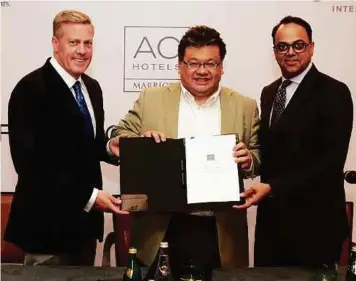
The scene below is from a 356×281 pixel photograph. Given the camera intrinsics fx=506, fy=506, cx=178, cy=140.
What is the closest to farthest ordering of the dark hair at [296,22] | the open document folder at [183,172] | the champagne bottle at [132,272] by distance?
the champagne bottle at [132,272] → the open document folder at [183,172] → the dark hair at [296,22]

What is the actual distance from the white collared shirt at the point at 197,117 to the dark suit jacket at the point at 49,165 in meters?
0.47

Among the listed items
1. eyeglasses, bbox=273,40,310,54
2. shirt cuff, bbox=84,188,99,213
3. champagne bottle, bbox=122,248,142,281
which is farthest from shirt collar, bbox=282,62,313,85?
champagne bottle, bbox=122,248,142,281

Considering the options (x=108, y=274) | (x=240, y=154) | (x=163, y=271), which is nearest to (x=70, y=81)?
(x=240, y=154)

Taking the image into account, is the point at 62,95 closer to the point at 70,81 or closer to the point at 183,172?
the point at 70,81

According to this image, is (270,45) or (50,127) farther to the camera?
(270,45)

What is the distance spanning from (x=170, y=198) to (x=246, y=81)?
2.76 feet

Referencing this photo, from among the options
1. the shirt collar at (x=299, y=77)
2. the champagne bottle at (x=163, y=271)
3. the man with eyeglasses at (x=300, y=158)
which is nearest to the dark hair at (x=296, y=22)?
the man with eyeglasses at (x=300, y=158)

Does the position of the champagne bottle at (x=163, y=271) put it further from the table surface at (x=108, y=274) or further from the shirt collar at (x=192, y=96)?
the shirt collar at (x=192, y=96)

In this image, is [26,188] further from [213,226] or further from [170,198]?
[213,226]

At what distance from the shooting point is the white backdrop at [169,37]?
2643 millimetres

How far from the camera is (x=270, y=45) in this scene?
8.68 ft

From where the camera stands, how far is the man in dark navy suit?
237 centimetres

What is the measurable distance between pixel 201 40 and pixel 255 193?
78 centimetres

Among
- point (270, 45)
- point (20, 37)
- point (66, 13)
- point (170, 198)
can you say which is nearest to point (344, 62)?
point (270, 45)
